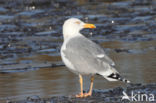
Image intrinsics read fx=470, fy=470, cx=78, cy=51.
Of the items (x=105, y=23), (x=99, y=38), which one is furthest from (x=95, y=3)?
(x=99, y=38)

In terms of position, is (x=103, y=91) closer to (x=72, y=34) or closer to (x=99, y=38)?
(x=72, y=34)

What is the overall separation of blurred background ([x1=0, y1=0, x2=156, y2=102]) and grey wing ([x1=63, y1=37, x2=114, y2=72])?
567 millimetres

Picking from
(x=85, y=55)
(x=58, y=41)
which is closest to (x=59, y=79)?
(x=85, y=55)

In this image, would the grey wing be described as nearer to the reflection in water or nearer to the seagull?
the seagull

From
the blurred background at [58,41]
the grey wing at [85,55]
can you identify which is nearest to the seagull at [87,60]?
the grey wing at [85,55]

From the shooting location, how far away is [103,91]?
6.39m

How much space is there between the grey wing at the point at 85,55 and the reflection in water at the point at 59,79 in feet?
1.95

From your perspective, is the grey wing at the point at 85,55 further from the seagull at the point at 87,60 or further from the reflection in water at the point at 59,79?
the reflection in water at the point at 59,79

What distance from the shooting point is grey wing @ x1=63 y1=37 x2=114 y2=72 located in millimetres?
6016

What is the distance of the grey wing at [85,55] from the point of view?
6.02 meters

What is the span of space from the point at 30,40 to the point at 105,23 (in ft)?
9.31

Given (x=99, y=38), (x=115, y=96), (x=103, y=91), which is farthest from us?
(x=99, y=38)

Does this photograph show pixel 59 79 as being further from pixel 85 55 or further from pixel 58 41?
pixel 58 41

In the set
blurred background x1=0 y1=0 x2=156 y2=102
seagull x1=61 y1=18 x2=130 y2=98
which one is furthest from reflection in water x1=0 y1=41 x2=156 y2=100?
seagull x1=61 y1=18 x2=130 y2=98
